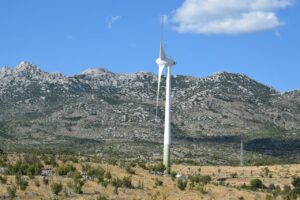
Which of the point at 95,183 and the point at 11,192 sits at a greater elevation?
the point at 95,183

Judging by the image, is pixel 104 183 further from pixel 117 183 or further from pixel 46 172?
pixel 46 172

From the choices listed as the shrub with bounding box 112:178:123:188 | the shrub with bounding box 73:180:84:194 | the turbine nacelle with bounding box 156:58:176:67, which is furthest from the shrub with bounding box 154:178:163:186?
the turbine nacelle with bounding box 156:58:176:67

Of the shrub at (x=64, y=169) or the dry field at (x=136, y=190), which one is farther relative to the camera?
the shrub at (x=64, y=169)

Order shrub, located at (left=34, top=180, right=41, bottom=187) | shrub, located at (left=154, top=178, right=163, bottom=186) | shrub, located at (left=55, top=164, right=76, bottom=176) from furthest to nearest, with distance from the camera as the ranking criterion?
shrub, located at (left=55, top=164, right=76, bottom=176) → shrub, located at (left=154, top=178, right=163, bottom=186) → shrub, located at (left=34, top=180, right=41, bottom=187)

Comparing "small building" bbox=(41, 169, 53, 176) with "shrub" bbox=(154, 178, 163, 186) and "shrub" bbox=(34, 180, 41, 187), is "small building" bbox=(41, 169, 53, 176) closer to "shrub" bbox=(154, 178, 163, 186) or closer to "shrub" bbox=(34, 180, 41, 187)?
"shrub" bbox=(34, 180, 41, 187)

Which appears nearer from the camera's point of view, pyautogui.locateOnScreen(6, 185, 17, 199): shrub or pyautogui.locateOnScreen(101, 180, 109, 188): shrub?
pyautogui.locateOnScreen(6, 185, 17, 199): shrub

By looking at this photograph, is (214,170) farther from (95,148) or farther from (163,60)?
(95,148)

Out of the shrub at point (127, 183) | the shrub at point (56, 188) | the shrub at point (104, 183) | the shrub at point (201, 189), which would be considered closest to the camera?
the shrub at point (56, 188)

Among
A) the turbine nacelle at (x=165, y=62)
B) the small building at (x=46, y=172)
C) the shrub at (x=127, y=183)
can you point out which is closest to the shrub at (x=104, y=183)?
the shrub at (x=127, y=183)

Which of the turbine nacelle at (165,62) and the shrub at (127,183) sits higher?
the turbine nacelle at (165,62)

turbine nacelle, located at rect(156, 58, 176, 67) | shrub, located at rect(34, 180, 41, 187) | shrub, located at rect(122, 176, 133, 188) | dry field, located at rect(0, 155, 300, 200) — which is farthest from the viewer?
turbine nacelle, located at rect(156, 58, 176, 67)

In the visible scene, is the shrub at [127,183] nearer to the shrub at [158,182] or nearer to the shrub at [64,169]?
the shrub at [158,182]

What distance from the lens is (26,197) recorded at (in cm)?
3991

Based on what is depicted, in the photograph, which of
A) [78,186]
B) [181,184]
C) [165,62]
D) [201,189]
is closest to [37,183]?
[78,186]
